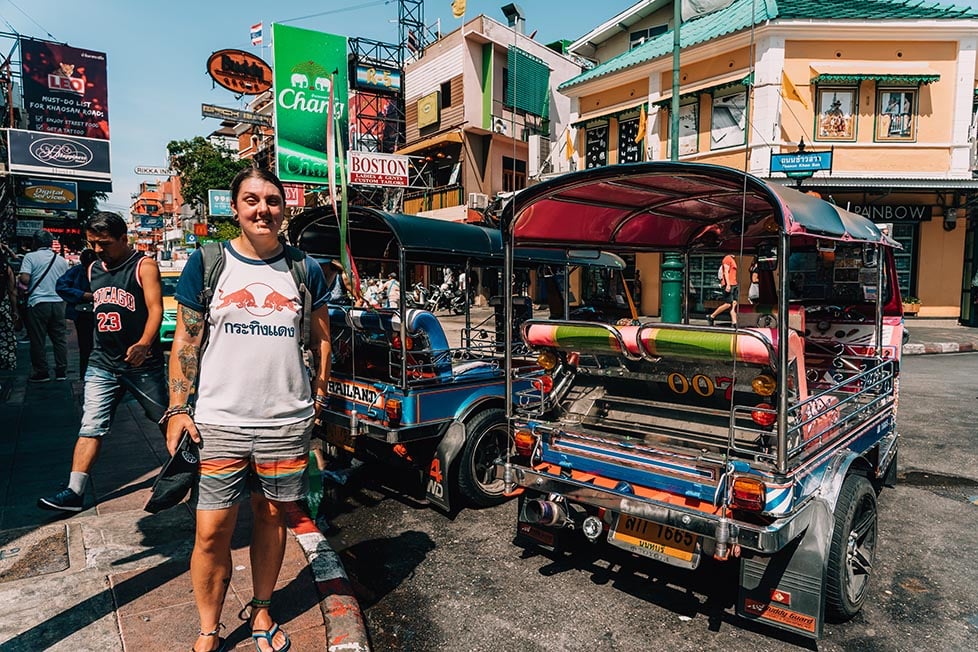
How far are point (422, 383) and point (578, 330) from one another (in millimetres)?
1466

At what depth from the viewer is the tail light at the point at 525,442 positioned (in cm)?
381

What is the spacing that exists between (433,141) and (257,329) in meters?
23.6

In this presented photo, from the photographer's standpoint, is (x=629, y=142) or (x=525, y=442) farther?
(x=629, y=142)

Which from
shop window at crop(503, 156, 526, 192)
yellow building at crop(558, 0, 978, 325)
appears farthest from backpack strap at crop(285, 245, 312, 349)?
shop window at crop(503, 156, 526, 192)

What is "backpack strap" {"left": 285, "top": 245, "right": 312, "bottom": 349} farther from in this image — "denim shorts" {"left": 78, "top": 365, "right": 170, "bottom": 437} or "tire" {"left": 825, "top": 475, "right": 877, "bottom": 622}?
"tire" {"left": 825, "top": 475, "right": 877, "bottom": 622}

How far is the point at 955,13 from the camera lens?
1620 centimetres

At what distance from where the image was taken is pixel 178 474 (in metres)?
2.70

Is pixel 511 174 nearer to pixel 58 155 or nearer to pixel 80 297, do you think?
pixel 58 155

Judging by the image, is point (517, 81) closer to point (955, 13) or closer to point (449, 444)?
point (955, 13)

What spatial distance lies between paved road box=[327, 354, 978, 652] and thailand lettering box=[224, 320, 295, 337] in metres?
1.70

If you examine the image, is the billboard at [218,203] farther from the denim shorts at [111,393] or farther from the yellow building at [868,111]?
the denim shorts at [111,393]

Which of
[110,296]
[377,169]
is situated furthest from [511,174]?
[110,296]

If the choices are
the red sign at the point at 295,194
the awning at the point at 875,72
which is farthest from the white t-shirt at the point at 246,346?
the awning at the point at 875,72

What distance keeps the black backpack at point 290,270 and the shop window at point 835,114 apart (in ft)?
59.6
